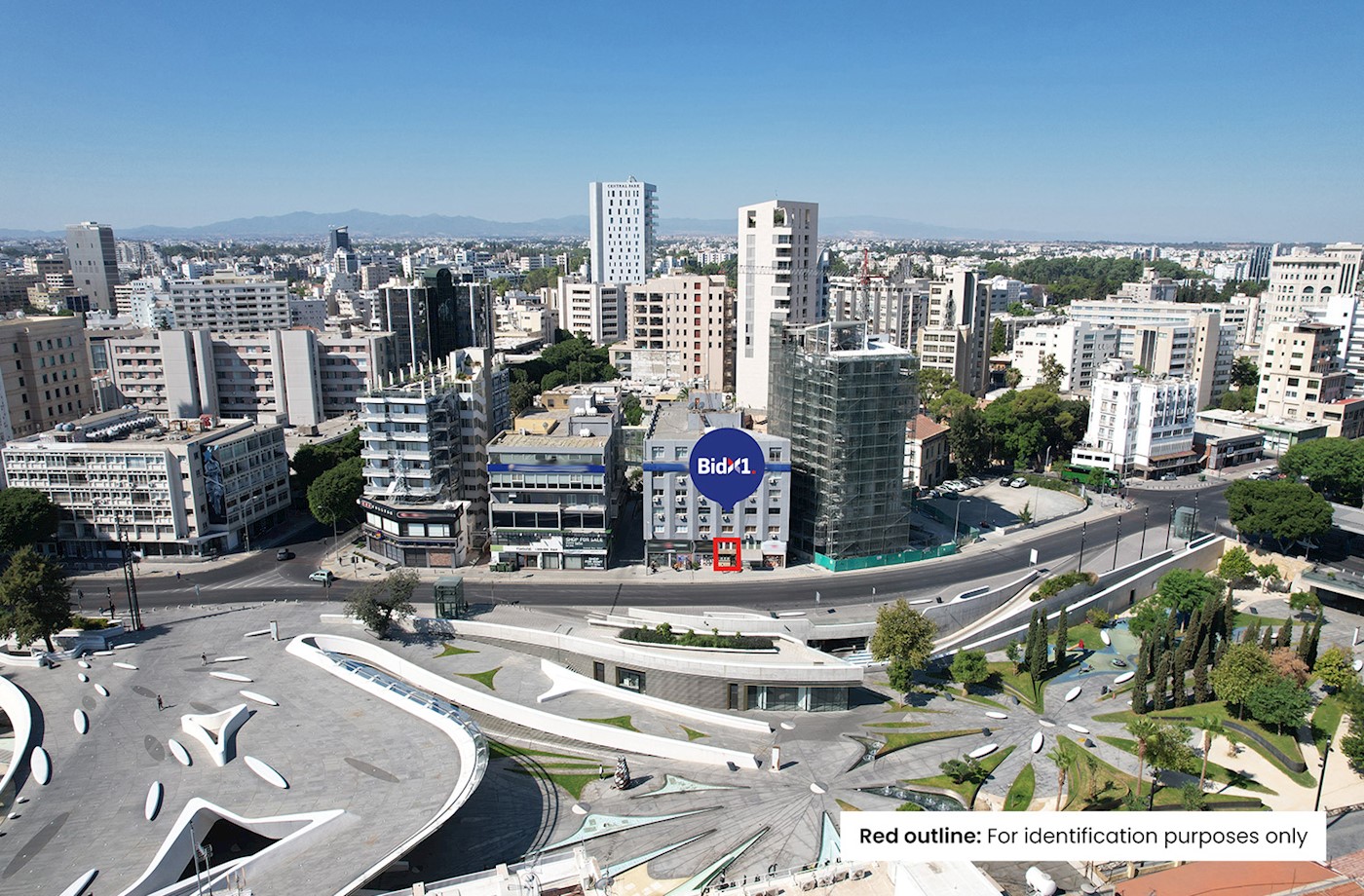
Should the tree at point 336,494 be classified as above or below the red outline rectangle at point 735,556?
above

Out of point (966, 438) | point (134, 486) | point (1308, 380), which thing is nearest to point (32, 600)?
point (134, 486)

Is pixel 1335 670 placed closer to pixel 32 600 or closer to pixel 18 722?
pixel 18 722

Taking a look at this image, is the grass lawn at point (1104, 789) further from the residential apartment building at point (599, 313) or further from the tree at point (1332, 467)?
the residential apartment building at point (599, 313)

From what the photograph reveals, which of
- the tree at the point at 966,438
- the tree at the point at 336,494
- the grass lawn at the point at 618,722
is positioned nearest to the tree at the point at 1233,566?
the tree at the point at 966,438

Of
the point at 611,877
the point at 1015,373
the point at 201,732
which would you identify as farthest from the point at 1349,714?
the point at 1015,373

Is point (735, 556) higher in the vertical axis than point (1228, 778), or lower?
higher

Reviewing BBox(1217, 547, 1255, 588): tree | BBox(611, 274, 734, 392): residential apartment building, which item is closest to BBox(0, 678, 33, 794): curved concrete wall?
BBox(1217, 547, 1255, 588): tree
